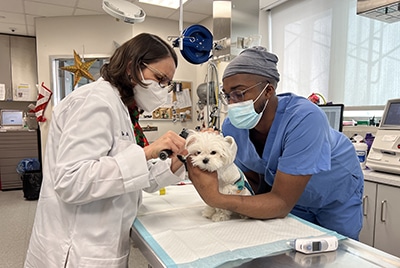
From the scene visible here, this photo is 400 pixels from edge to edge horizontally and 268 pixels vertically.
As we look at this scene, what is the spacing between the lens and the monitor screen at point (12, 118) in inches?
191

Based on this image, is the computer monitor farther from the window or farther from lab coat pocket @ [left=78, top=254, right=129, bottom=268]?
lab coat pocket @ [left=78, top=254, right=129, bottom=268]

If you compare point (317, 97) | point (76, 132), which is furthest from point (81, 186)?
point (317, 97)

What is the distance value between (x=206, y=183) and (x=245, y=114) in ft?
1.13

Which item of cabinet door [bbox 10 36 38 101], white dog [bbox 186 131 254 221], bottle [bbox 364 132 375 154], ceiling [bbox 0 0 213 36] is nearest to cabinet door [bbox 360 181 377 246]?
bottle [bbox 364 132 375 154]

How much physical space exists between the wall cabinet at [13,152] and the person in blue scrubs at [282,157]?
4.43 meters

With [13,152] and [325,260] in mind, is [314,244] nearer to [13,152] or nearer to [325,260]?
[325,260]

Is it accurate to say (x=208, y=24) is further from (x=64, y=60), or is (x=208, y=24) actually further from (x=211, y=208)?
(x=211, y=208)

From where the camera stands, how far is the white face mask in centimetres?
101

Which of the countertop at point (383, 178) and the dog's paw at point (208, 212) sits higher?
the dog's paw at point (208, 212)

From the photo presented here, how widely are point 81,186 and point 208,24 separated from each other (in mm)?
3760

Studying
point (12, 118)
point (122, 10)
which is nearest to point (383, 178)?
point (122, 10)

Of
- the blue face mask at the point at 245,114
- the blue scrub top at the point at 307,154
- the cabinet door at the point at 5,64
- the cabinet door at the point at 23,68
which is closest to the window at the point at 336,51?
the blue scrub top at the point at 307,154

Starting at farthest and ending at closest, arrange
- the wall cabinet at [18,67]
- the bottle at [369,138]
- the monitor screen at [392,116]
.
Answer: the wall cabinet at [18,67] < the bottle at [369,138] < the monitor screen at [392,116]

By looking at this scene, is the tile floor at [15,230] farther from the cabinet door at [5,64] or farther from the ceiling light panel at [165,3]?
the ceiling light panel at [165,3]
